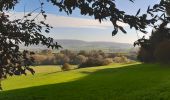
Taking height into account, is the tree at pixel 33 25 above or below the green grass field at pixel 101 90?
above

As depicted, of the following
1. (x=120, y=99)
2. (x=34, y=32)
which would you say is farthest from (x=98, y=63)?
(x=34, y=32)

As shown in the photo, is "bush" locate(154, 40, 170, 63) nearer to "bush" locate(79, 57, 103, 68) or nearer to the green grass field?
the green grass field

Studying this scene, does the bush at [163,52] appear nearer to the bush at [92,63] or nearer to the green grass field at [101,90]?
the green grass field at [101,90]

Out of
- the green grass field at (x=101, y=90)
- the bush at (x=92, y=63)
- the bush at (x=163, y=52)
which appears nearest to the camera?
the green grass field at (x=101, y=90)

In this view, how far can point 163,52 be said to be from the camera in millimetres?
77750

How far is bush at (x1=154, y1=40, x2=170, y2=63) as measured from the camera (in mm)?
76381

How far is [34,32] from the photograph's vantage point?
9.32m

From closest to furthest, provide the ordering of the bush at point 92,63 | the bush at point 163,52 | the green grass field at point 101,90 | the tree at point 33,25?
1. the tree at point 33,25
2. the green grass field at point 101,90
3. the bush at point 163,52
4. the bush at point 92,63

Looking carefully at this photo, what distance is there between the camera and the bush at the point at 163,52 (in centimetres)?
7638

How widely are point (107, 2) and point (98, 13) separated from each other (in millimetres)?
251

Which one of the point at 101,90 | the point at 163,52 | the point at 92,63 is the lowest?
the point at 92,63

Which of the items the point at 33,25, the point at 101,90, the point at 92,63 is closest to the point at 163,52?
the point at 92,63

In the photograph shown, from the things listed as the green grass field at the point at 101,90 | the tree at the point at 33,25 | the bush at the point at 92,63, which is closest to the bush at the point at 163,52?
the green grass field at the point at 101,90

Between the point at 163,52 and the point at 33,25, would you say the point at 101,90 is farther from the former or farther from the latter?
the point at 163,52
